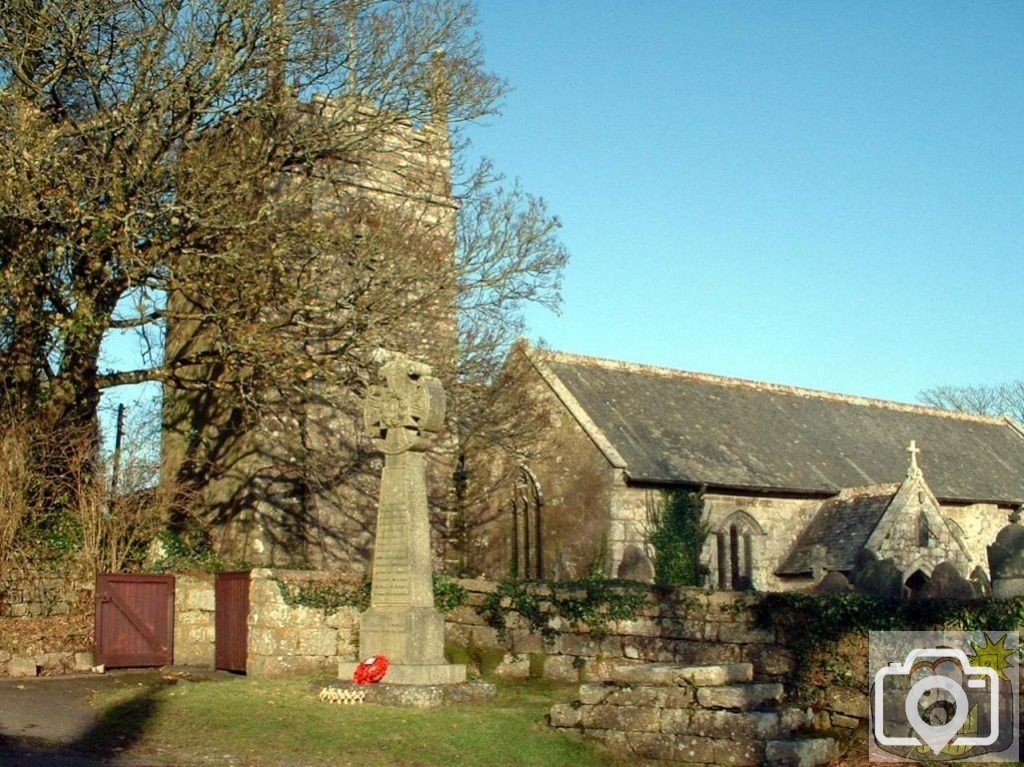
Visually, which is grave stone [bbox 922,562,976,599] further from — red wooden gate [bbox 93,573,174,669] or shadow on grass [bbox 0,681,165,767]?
red wooden gate [bbox 93,573,174,669]

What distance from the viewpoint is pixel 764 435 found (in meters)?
32.6

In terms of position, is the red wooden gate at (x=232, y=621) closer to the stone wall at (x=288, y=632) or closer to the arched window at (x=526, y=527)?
the stone wall at (x=288, y=632)

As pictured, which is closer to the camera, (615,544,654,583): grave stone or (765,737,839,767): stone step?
(765,737,839,767): stone step

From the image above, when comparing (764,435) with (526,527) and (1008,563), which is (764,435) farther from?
(1008,563)

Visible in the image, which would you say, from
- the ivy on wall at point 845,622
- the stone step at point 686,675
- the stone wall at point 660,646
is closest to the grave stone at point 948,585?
the ivy on wall at point 845,622

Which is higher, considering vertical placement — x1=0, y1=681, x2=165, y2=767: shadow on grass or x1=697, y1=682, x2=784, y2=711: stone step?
x1=697, y1=682, x2=784, y2=711: stone step

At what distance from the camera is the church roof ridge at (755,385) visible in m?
31.5

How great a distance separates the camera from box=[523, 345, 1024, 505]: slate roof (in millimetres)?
28938

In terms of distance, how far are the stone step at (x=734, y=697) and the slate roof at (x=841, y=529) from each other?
18235 millimetres

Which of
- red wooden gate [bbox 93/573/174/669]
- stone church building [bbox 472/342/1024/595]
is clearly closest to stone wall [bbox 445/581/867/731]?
red wooden gate [bbox 93/573/174/669]

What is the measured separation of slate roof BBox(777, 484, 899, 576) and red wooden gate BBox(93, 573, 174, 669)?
642 inches

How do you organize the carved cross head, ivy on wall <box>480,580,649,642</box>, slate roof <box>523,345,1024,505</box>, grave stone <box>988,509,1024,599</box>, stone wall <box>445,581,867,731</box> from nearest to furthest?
stone wall <box>445,581,867,731</box> < grave stone <box>988,509,1024,599</box> < the carved cross head < ivy on wall <box>480,580,649,642</box> < slate roof <box>523,345,1024,505</box>

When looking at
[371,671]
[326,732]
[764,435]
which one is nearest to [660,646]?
[371,671]

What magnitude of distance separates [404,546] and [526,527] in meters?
15.9
